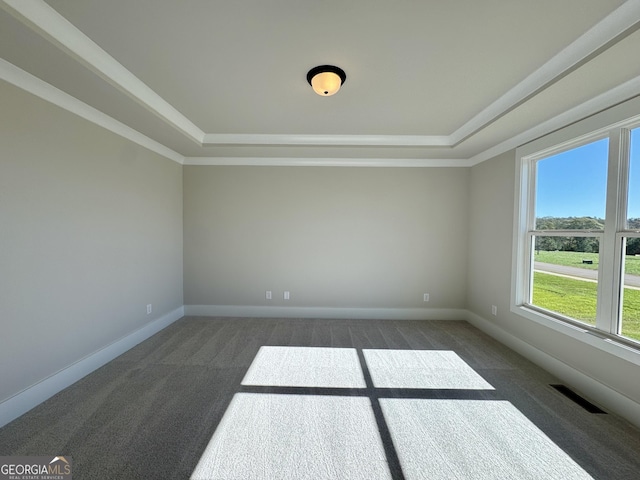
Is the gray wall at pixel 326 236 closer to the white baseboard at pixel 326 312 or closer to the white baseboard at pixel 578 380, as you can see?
the white baseboard at pixel 326 312

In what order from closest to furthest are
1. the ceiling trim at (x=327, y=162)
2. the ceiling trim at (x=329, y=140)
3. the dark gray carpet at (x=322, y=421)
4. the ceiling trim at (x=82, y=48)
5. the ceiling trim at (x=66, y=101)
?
the ceiling trim at (x=82, y=48), the dark gray carpet at (x=322, y=421), the ceiling trim at (x=66, y=101), the ceiling trim at (x=329, y=140), the ceiling trim at (x=327, y=162)

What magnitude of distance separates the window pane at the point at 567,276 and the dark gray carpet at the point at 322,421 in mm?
696

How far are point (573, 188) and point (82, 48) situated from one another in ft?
13.5

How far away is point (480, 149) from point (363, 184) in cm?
162

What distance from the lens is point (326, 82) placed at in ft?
6.50

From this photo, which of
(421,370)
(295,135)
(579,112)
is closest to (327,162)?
(295,135)

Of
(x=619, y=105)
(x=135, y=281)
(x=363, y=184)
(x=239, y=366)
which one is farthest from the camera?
(x=363, y=184)

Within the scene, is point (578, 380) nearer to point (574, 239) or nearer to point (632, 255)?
point (632, 255)

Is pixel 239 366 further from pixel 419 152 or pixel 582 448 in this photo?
pixel 419 152

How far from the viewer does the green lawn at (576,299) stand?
81.1 inches

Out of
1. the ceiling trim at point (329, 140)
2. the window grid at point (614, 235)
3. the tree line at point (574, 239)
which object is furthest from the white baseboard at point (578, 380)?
the ceiling trim at point (329, 140)

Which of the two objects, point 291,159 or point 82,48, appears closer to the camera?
point 82,48

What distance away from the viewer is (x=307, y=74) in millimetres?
2068

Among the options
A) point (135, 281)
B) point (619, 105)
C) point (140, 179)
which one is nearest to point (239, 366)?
point (135, 281)
